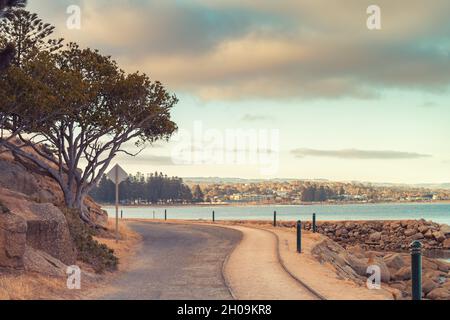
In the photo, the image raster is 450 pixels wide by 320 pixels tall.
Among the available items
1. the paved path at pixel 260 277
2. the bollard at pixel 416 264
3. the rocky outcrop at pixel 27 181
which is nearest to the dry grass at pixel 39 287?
the paved path at pixel 260 277

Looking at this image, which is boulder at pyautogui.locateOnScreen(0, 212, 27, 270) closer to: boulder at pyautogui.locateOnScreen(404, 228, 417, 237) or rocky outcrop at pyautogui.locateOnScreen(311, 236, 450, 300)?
rocky outcrop at pyautogui.locateOnScreen(311, 236, 450, 300)

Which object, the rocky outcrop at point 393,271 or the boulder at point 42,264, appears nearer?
the boulder at point 42,264

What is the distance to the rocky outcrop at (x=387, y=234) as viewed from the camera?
5720 centimetres

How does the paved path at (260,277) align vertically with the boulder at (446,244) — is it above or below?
above

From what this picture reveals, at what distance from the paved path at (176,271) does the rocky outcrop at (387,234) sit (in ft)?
97.8

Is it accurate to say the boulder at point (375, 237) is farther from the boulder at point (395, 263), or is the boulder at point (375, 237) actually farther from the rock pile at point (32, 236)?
the rock pile at point (32, 236)

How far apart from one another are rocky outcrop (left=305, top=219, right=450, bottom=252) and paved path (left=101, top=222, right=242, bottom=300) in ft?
97.8

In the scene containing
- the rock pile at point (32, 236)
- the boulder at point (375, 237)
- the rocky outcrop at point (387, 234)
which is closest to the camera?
the rock pile at point (32, 236)

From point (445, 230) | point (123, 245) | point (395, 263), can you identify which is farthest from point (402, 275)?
point (445, 230)

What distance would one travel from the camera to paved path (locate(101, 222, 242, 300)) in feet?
46.5

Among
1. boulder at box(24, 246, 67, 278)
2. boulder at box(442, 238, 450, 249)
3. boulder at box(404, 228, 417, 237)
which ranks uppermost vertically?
boulder at box(24, 246, 67, 278)

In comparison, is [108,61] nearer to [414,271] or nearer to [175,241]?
[175,241]

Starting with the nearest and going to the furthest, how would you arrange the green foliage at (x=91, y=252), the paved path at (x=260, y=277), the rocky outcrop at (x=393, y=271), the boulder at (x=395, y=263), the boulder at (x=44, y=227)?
the paved path at (x=260, y=277), the boulder at (x=44, y=227), the green foliage at (x=91, y=252), the rocky outcrop at (x=393, y=271), the boulder at (x=395, y=263)

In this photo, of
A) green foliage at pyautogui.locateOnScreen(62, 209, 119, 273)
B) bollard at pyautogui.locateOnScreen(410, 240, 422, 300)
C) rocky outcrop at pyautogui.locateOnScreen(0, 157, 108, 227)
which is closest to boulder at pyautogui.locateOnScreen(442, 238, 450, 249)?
rocky outcrop at pyautogui.locateOnScreen(0, 157, 108, 227)
